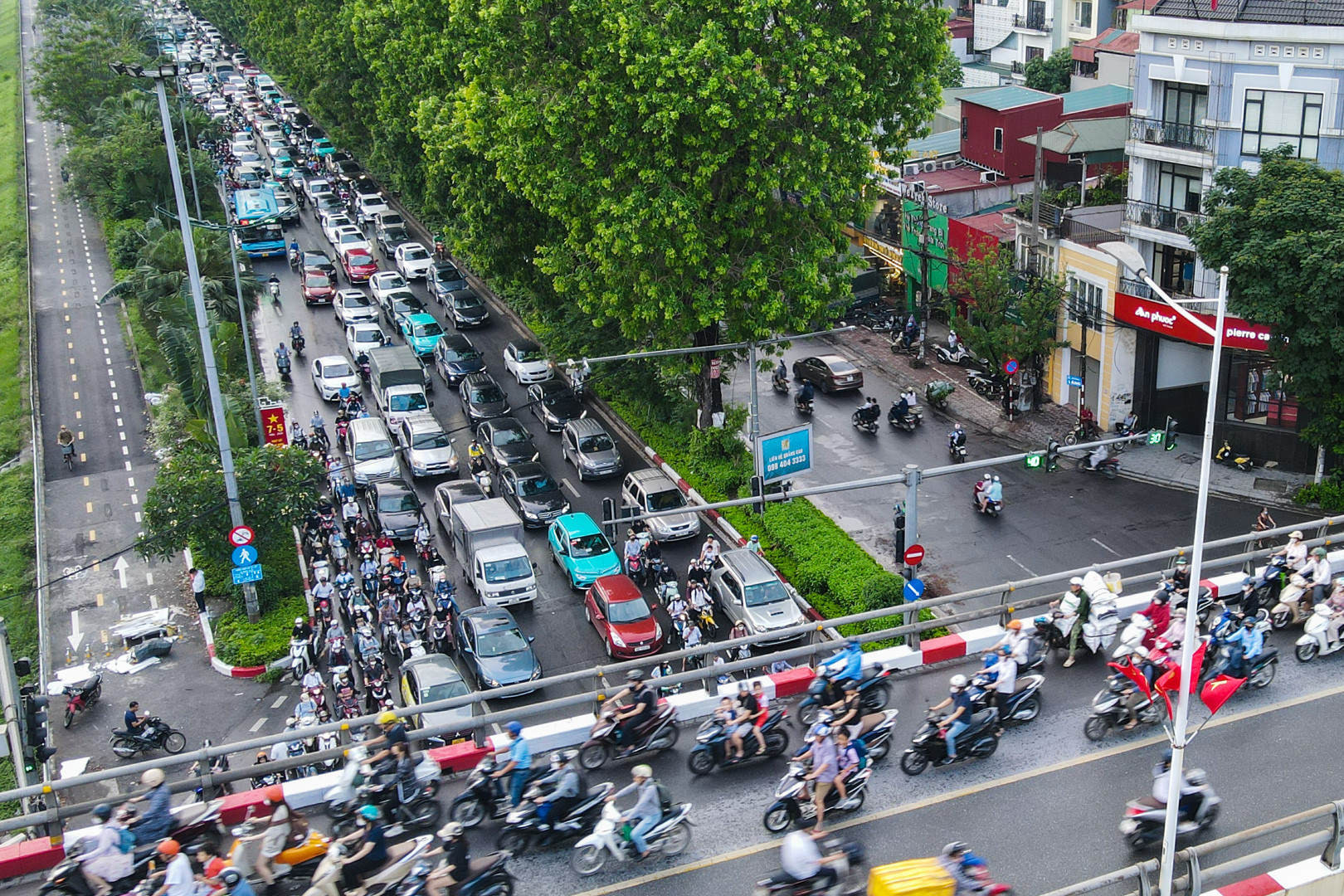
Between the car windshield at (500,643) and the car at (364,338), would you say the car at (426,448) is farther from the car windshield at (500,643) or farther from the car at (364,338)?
the car windshield at (500,643)

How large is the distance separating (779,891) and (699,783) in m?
3.60

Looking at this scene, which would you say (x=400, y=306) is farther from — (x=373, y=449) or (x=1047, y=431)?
(x=1047, y=431)


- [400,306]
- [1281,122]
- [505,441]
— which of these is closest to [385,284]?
[400,306]

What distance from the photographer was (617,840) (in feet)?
55.5

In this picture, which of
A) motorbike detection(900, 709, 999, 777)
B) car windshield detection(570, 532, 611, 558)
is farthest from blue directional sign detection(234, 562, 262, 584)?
motorbike detection(900, 709, 999, 777)

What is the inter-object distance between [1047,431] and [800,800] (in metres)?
26.1

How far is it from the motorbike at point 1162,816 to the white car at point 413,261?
4624 cm

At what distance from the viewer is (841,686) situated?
770 inches

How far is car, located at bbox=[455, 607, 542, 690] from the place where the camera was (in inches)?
1081

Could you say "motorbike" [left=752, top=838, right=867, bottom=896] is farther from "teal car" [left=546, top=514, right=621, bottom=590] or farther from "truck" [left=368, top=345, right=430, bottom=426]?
"truck" [left=368, top=345, right=430, bottom=426]

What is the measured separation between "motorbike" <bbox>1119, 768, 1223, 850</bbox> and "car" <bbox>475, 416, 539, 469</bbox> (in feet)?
78.3

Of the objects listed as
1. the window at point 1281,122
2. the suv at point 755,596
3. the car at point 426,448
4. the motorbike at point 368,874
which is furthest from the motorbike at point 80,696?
the window at point 1281,122

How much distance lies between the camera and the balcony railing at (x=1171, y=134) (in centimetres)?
3603

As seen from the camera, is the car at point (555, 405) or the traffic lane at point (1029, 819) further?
the car at point (555, 405)
